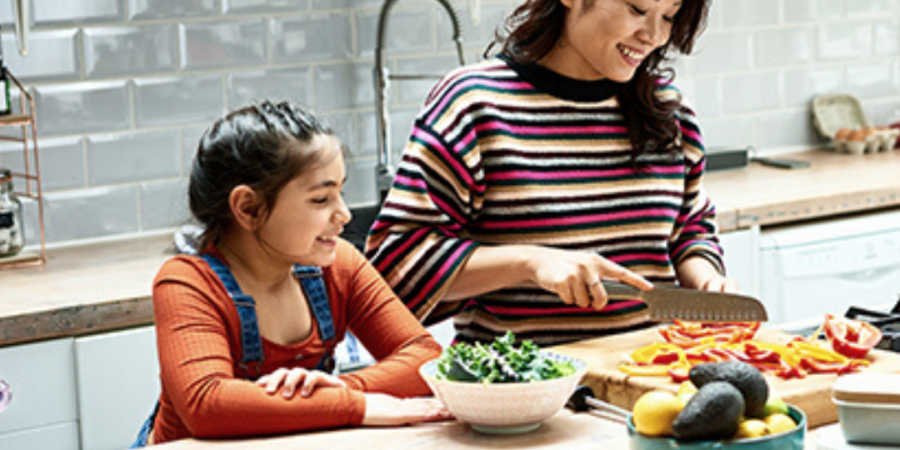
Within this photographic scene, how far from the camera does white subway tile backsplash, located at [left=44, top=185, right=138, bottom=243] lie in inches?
132

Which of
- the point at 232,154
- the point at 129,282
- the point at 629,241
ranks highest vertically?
the point at 232,154

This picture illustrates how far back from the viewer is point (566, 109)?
2287 millimetres

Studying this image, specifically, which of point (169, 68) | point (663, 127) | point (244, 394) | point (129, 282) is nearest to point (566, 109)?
point (663, 127)

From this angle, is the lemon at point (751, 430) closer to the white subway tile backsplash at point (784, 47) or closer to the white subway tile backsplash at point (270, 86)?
the white subway tile backsplash at point (270, 86)

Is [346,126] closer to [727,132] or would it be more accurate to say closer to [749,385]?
[727,132]

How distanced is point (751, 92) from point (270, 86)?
175 centimetres

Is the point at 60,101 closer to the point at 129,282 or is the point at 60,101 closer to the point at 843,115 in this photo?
the point at 129,282

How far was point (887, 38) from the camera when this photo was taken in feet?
15.8

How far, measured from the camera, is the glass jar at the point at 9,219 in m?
3.06

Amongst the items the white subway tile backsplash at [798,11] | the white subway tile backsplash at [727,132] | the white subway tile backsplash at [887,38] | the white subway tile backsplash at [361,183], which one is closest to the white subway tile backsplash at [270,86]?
the white subway tile backsplash at [361,183]

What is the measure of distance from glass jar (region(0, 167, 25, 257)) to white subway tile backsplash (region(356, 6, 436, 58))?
3.61 ft

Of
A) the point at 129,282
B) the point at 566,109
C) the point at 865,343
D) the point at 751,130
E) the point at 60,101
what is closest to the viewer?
the point at 865,343

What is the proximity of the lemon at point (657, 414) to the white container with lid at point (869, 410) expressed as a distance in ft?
0.80

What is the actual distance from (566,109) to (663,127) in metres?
0.19
